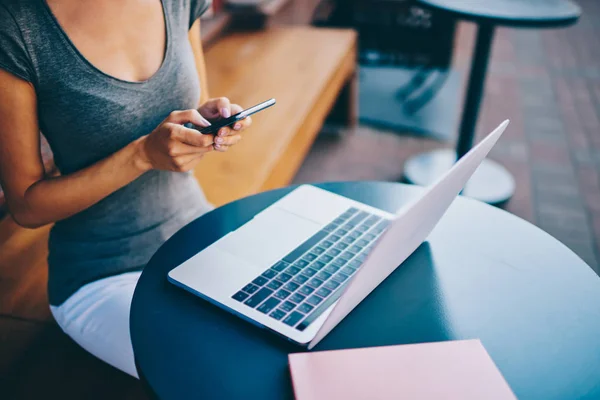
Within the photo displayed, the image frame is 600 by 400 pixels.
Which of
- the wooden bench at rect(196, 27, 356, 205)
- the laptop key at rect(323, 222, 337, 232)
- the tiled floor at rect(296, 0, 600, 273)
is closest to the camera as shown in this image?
the laptop key at rect(323, 222, 337, 232)

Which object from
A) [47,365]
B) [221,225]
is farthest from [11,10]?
[47,365]

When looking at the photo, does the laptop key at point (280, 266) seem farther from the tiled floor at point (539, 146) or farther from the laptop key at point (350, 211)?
the tiled floor at point (539, 146)

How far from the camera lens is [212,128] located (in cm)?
88

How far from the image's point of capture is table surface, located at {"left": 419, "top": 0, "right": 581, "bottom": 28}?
6.29ft

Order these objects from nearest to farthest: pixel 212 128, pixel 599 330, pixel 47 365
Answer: pixel 599 330 < pixel 212 128 < pixel 47 365

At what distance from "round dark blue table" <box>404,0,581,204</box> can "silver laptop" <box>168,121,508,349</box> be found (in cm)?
128

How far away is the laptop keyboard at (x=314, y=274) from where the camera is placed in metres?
0.77

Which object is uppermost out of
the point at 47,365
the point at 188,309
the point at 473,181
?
the point at 188,309

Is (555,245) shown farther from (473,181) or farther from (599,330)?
(473,181)

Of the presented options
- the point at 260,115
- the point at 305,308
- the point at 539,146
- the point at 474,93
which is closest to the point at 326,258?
the point at 305,308

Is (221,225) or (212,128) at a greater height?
(212,128)

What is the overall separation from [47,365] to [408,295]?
0.77 m

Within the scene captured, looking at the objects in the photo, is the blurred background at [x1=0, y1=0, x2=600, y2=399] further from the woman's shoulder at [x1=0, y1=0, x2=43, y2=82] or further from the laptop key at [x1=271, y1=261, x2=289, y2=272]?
the laptop key at [x1=271, y1=261, x2=289, y2=272]

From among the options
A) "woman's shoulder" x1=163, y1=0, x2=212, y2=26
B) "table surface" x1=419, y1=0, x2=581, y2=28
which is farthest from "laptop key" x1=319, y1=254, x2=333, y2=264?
"table surface" x1=419, y1=0, x2=581, y2=28
